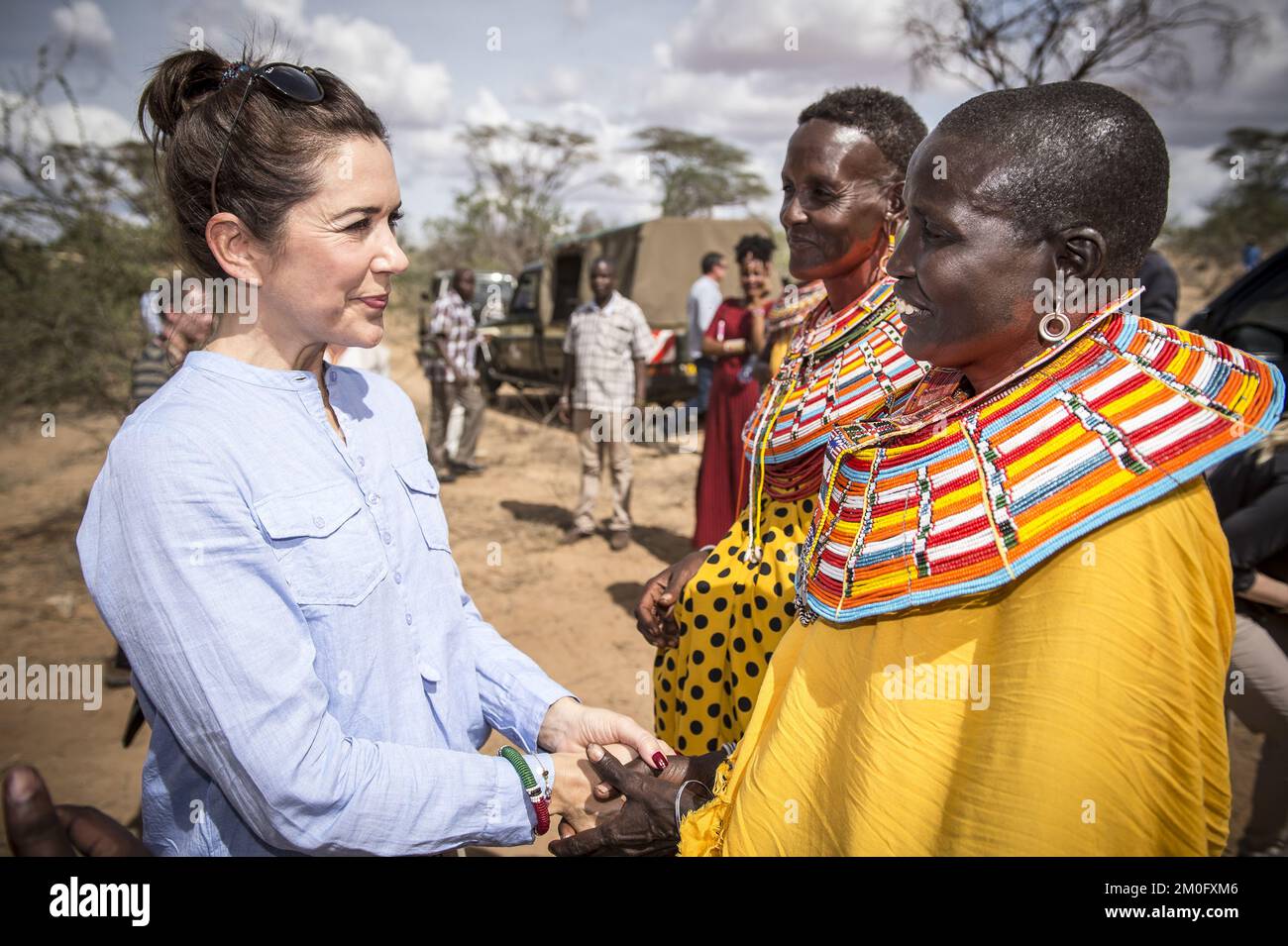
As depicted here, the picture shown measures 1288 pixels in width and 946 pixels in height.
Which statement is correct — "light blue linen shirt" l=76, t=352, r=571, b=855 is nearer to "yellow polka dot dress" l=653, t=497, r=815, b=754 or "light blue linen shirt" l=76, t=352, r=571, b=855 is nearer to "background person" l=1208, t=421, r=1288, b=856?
"yellow polka dot dress" l=653, t=497, r=815, b=754

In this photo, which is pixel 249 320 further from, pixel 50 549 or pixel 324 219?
pixel 50 549

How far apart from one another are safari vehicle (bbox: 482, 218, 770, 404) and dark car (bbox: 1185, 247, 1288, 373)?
704 cm

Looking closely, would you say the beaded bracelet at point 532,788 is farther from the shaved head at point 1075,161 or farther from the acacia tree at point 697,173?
the acacia tree at point 697,173

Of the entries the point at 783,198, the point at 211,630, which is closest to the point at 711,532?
the point at 783,198

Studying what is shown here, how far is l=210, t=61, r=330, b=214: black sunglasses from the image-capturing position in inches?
52.1

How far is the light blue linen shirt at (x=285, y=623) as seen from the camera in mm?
1133

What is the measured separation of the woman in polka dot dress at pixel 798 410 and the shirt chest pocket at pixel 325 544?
98 cm

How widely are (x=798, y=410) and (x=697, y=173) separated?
98.9 ft

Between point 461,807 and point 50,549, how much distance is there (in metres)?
6.85

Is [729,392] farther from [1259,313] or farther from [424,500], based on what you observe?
[424,500]

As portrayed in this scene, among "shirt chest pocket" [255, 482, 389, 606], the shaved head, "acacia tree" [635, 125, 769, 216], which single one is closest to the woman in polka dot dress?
the shaved head

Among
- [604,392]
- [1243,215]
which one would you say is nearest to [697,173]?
[1243,215]

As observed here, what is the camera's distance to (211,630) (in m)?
1.13
